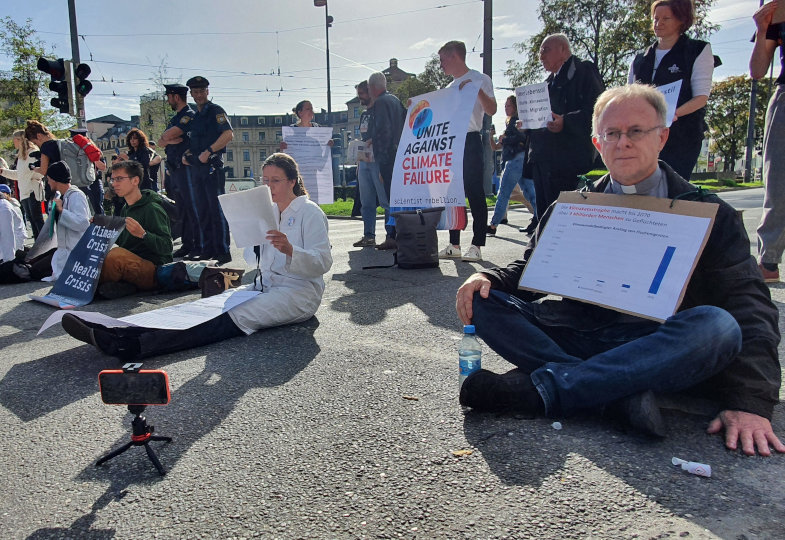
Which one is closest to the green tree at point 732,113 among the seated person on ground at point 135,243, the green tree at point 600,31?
the green tree at point 600,31

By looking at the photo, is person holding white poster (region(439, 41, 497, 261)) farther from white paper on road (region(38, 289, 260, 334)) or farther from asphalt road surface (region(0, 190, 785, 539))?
asphalt road surface (region(0, 190, 785, 539))

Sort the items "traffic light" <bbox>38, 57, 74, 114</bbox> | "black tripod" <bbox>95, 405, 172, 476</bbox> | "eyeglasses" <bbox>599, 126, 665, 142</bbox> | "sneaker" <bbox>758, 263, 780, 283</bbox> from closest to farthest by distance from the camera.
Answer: "black tripod" <bbox>95, 405, 172, 476</bbox> → "eyeglasses" <bbox>599, 126, 665, 142</bbox> → "sneaker" <bbox>758, 263, 780, 283</bbox> → "traffic light" <bbox>38, 57, 74, 114</bbox>

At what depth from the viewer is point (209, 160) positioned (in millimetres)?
7328

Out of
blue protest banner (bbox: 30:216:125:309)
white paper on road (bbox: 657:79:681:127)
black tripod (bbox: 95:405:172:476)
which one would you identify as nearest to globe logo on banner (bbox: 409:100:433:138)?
white paper on road (bbox: 657:79:681:127)

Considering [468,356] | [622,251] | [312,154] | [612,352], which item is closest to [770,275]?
[622,251]

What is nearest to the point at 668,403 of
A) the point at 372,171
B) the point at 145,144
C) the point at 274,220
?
the point at 274,220

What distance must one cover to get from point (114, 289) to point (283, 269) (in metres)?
2.15

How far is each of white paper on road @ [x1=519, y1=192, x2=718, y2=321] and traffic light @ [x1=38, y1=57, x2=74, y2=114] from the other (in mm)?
11854

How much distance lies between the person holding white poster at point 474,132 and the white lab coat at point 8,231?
5.11m

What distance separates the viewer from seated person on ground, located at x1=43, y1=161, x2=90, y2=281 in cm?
576

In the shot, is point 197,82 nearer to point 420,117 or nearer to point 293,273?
point 420,117

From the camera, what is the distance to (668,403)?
2285 millimetres

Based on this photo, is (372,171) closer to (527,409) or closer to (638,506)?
(527,409)

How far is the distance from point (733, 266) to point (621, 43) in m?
35.4
